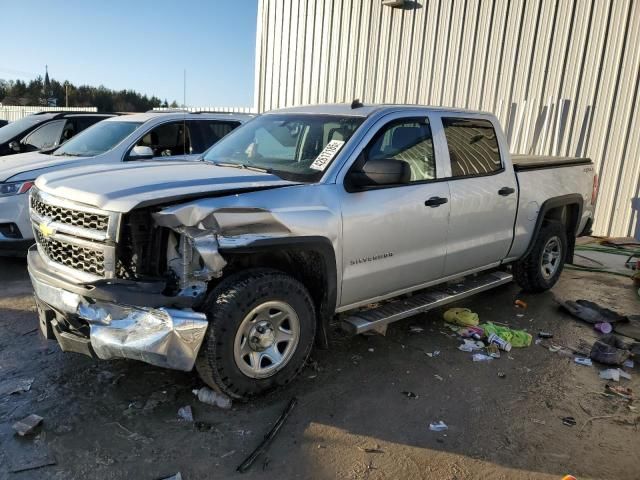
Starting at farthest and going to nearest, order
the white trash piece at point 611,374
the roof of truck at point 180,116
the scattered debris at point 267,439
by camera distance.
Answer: the roof of truck at point 180,116
the white trash piece at point 611,374
the scattered debris at point 267,439

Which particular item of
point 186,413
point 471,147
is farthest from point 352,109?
point 186,413

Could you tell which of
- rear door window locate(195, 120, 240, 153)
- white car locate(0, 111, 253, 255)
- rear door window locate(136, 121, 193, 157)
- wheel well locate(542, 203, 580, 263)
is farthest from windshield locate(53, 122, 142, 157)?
wheel well locate(542, 203, 580, 263)

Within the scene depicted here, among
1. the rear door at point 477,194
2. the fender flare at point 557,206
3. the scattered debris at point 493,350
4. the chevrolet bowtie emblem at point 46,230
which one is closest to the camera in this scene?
the chevrolet bowtie emblem at point 46,230

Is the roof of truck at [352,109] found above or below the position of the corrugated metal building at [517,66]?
below

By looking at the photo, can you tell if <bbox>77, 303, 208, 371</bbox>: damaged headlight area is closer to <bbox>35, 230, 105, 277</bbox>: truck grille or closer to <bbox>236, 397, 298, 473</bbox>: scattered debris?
<bbox>35, 230, 105, 277</bbox>: truck grille

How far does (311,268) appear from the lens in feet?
12.3

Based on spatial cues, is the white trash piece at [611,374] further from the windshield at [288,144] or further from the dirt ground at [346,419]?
the windshield at [288,144]

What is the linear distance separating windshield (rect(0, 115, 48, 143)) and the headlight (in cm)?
394

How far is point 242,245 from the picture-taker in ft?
10.6

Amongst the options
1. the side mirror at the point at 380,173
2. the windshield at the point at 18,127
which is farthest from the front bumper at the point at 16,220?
the side mirror at the point at 380,173

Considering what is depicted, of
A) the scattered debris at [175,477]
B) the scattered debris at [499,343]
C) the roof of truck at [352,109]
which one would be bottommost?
the scattered debris at [175,477]

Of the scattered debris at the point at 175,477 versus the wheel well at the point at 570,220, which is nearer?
the scattered debris at the point at 175,477

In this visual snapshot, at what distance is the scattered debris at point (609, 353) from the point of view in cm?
439

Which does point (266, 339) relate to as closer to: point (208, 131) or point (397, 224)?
point (397, 224)
